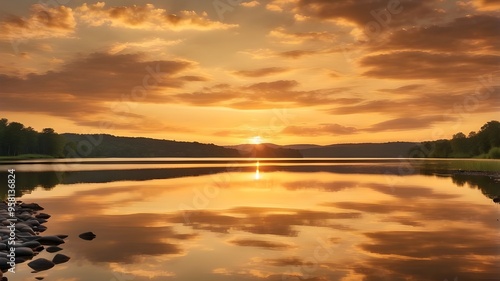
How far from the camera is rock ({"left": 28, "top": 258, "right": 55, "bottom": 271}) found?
2286 centimetres

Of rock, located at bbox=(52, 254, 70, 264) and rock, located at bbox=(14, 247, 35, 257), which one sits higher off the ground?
rock, located at bbox=(14, 247, 35, 257)

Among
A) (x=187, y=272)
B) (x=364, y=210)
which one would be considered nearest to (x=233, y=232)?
(x=187, y=272)

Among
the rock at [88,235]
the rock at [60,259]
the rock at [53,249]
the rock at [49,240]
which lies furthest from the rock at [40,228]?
the rock at [60,259]

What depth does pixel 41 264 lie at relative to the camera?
23.2m

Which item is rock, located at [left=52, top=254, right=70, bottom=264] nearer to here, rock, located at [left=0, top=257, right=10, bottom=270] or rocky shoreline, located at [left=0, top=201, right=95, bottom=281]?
rocky shoreline, located at [left=0, top=201, right=95, bottom=281]

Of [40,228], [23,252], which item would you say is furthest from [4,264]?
[40,228]

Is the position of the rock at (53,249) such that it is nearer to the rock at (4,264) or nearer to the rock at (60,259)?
the rock at (60,259)

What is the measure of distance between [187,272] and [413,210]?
2988cm

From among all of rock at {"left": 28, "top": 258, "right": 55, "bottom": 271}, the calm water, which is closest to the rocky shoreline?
rock at {"left": 28, "top": 258, "right": 55, "bottom": 271}

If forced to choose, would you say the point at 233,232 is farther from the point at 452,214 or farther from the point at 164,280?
the point at 452,214

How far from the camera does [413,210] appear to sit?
46.0m

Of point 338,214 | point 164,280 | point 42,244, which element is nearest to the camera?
point 164,280

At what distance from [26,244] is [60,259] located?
378 cm

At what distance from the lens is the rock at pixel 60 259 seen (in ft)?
79.7
